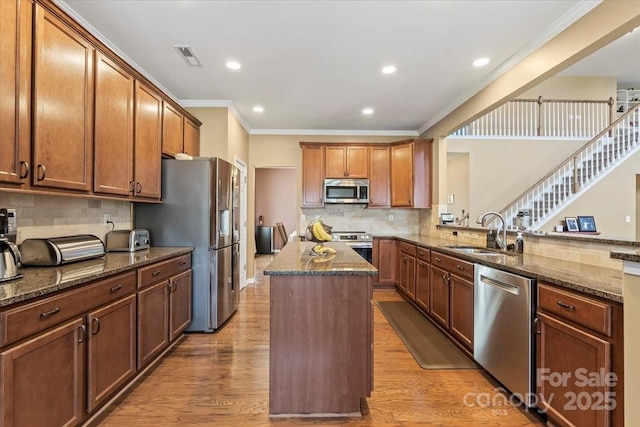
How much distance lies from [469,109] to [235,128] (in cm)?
311

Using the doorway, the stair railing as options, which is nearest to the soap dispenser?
the stair railing

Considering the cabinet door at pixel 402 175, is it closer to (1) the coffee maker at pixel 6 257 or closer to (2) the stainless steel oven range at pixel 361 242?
(2) the stainless steel oven range at pixel 361 242

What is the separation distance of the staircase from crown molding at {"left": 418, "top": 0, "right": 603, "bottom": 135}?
3.55 metres

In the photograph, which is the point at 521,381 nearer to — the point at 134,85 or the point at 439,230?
the point at 439,230

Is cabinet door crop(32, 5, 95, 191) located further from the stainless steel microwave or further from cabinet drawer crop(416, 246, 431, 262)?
the stainless steel microwave

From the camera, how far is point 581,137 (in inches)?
282

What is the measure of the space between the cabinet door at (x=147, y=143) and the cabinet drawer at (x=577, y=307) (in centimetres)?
311

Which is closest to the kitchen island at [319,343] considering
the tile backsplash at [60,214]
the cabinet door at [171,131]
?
the tile backsplash at [60,214]

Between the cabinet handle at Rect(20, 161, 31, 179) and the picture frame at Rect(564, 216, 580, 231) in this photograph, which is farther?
the picture frame at Rect(564, 216, 580, 231)

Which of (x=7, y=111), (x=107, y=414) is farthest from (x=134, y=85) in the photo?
(x=107, y=414)

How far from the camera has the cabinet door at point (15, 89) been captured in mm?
1526

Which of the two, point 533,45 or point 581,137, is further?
point 581,137

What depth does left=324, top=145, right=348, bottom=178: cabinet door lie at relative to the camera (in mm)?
5266

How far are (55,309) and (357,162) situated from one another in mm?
4456
